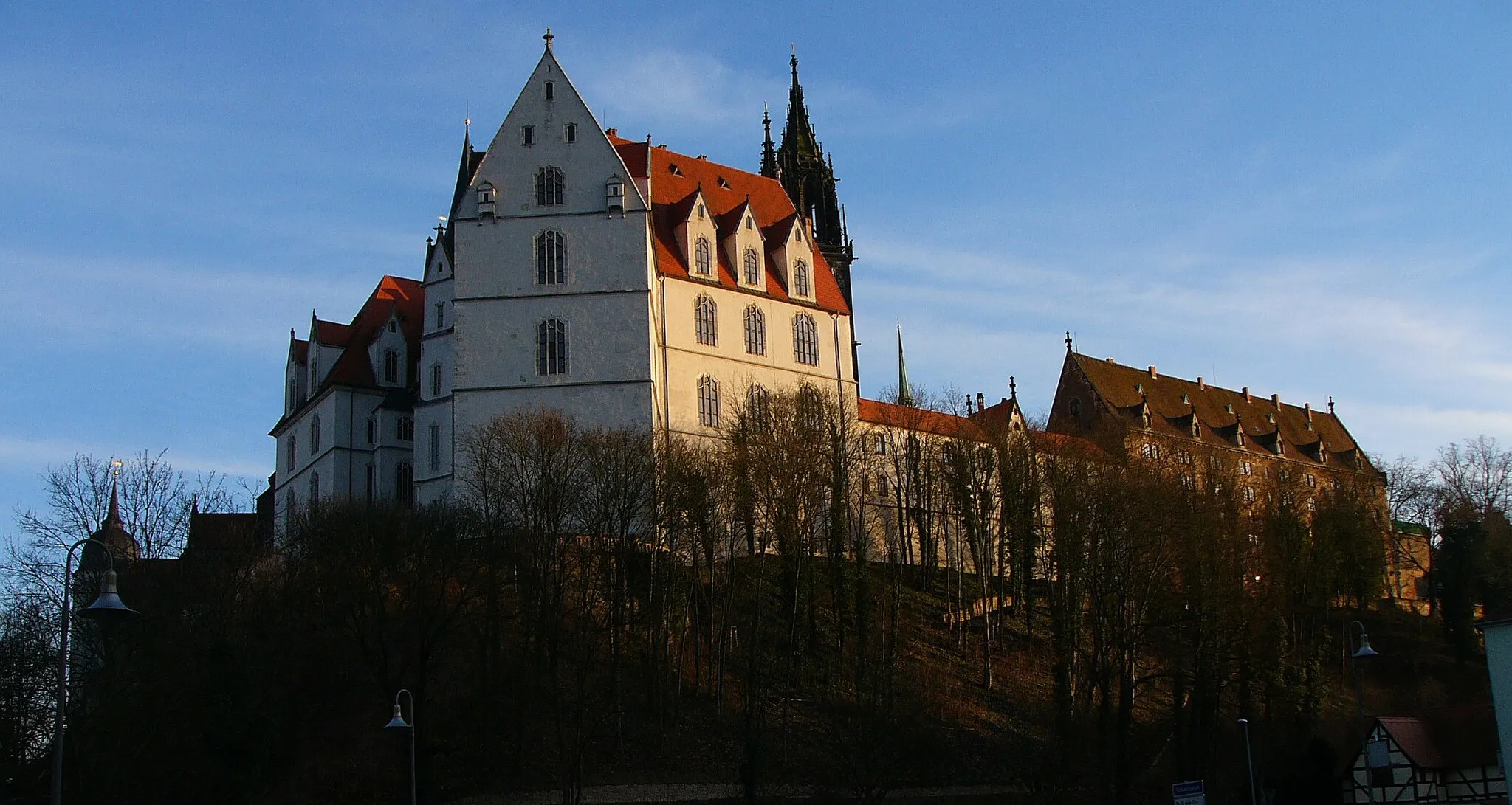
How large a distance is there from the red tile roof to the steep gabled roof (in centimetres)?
2729

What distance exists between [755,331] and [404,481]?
54.6 ft

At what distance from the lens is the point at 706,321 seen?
73.4 metres

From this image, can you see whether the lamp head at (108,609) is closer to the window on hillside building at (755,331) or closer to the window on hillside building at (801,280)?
the window on hillside building at (755,331)

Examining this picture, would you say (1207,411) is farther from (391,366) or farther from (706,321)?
(391,366)

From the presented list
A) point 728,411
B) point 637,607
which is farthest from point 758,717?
point 728,411

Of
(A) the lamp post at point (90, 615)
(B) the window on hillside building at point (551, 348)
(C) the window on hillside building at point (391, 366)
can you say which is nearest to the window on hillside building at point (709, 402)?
(B) the window on hillside building at point (551, 348)

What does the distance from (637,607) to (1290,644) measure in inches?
1082

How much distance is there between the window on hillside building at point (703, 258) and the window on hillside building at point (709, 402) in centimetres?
489

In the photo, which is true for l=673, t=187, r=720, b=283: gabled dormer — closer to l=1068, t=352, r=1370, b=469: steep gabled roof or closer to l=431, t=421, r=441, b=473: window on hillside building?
l=431, t=421, r=441, b=473: window on hillside building

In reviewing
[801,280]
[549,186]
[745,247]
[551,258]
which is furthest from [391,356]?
[801,280]

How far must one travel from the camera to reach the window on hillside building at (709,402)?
71.8 metres

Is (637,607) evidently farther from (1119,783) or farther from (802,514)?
(1119,783)

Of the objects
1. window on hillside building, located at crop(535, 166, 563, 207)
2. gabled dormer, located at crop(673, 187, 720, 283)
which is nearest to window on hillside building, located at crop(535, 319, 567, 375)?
window on hillside building, located at crop(535, 166, 563, 207)

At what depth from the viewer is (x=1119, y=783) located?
53.6 meters
